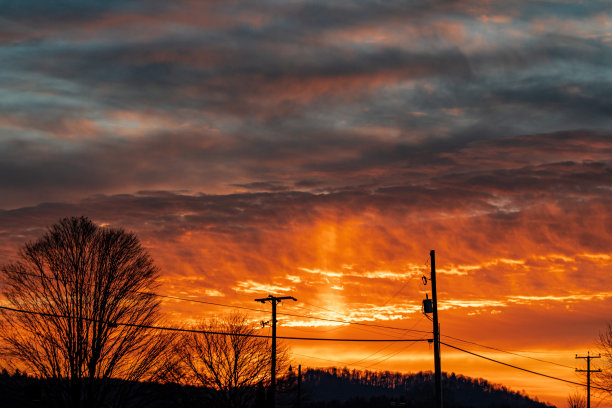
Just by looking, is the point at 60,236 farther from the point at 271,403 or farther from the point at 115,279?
the point at 271,403

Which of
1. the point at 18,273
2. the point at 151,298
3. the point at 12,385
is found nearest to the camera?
the point at 12,385

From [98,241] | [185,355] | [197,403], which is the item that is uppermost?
Result: [98,241]

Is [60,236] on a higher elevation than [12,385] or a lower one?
higher

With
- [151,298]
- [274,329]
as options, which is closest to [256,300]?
[274,329]

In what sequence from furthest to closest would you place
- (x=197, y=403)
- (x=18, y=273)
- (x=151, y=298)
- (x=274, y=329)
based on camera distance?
1. (x=197, y=403)
2. (x=274, y=329)
3. (x=151, y=298)
4. (x=18, y=273)

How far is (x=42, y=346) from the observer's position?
3591cm

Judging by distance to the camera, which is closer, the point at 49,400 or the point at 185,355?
the point at 49,400

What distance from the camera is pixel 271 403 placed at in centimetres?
3706

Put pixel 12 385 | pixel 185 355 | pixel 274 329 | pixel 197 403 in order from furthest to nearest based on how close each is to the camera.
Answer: pixel 185 355 < pixel 197 403 < pixel 274 329 < pixel 12 385

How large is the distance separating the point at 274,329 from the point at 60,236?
51.3ft

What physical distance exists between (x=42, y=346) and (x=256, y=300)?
19240 mm

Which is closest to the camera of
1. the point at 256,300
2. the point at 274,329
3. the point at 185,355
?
the point at 274,329

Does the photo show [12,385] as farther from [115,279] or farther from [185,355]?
[185,355]

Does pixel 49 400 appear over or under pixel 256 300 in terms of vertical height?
under
